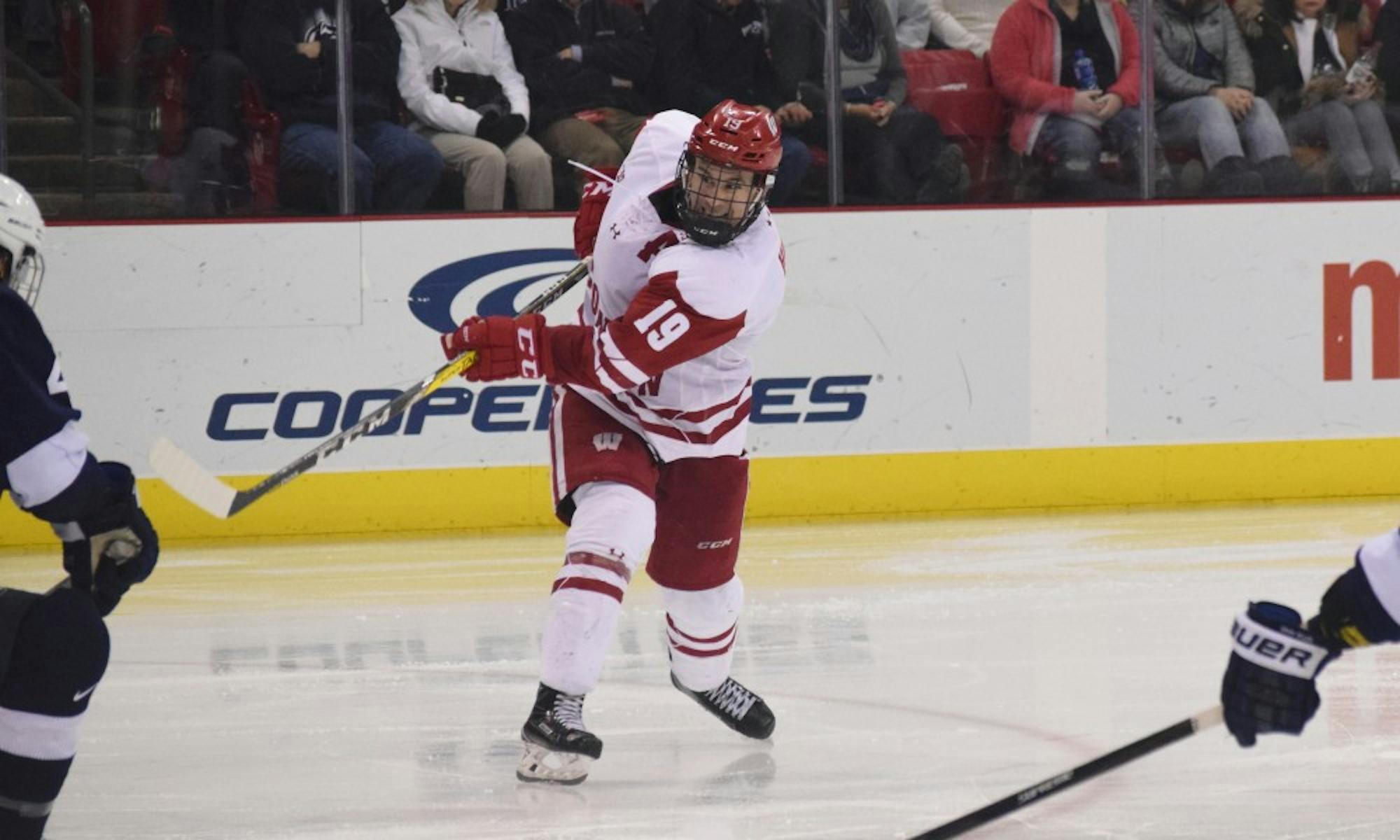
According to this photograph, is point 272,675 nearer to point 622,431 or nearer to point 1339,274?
point 622,431

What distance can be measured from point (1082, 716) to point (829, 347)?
9.37 ft

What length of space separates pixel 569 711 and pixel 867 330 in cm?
333

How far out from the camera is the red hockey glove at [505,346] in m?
3.40

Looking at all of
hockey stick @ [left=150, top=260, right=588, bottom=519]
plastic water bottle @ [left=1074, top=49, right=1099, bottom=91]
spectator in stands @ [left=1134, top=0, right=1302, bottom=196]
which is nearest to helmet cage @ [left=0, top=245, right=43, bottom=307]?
hockey stick @ [left=150, top=260, right=588, bottom=519]

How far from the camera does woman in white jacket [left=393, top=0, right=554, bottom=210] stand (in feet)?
20.9

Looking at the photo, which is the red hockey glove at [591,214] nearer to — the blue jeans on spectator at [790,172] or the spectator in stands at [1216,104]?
the blue jeans on spectator at [790,172]

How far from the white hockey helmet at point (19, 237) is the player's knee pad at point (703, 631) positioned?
1418mm

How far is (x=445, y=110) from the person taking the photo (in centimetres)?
641

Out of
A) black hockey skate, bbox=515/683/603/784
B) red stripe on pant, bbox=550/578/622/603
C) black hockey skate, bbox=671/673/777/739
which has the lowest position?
black hockey skate, bbox=671/673/777/739

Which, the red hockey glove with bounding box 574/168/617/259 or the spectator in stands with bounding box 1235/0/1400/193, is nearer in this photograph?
the red hockey glove with bounding box 574/168/617/259

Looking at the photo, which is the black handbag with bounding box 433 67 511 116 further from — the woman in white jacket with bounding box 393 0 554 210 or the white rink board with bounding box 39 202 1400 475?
the white rink board with bounding box 39 202 1400 475

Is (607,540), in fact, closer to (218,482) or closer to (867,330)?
(218,482)

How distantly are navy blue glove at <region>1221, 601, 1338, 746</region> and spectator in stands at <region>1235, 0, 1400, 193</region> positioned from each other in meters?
5.15

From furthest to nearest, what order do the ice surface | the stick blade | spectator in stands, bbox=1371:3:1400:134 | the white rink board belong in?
spectator in stands, bbox=1371:3:1400:134 → the white rink board → the stick blade → the ice surface
